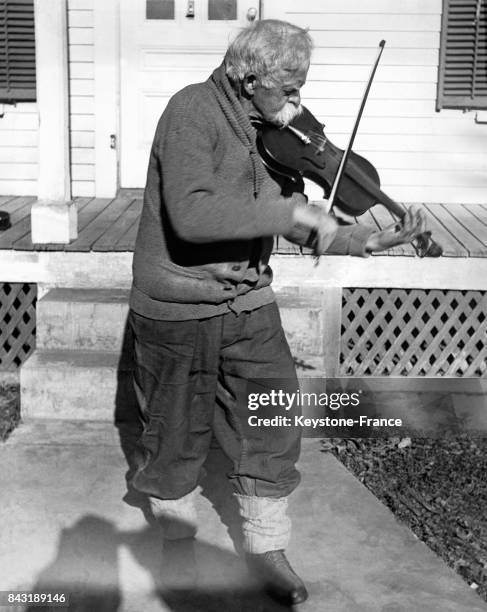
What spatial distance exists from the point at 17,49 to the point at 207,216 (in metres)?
5.06

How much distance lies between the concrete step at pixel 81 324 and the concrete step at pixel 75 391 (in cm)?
25

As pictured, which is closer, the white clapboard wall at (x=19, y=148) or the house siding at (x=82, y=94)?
the house siding at (x=82, y=94)

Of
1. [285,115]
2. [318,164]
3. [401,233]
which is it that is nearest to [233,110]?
[285,115]

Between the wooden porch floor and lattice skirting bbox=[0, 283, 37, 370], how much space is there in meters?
0.34

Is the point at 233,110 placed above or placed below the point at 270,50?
below

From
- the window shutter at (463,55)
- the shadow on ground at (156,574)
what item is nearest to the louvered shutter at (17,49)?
the window shutter at (463,55)

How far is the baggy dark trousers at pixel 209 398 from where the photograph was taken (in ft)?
11.1

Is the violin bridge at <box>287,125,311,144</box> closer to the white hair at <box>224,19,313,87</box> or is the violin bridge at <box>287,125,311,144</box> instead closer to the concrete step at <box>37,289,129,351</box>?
the white hair at <box>224,19,313,87</box>

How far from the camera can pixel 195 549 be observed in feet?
12.3

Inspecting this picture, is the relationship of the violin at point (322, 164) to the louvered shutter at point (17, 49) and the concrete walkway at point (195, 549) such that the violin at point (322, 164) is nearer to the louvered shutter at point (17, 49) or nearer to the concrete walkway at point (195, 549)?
the concrete walkway at point (195, 549)

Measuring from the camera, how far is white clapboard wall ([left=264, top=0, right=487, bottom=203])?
735 cm

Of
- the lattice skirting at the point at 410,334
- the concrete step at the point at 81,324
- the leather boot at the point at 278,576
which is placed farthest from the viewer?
the lattice skirting at the point at 410,334

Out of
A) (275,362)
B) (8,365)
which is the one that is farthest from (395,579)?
(8,365)

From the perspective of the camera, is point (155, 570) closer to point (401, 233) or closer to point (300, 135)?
point (401, 233)
